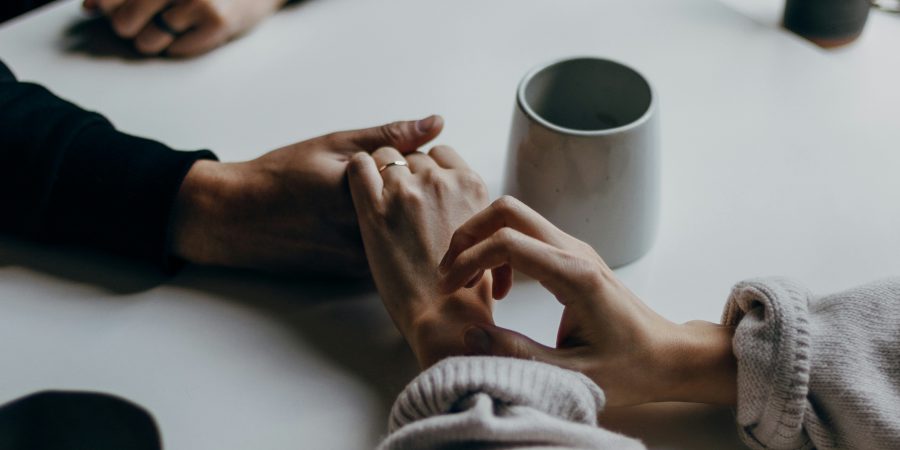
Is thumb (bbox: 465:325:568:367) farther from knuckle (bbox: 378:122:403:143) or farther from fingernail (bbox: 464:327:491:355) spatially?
knuckle (bbox: 378:122:403:143)

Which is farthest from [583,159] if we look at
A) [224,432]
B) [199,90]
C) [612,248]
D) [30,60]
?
[30,60]

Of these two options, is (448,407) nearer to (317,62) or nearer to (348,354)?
(348,354)

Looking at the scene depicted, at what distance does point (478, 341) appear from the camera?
520mm

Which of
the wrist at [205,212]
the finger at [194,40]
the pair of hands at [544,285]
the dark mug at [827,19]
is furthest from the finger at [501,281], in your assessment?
the dark mug at [827,19]

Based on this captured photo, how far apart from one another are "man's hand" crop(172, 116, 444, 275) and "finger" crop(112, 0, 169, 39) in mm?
248

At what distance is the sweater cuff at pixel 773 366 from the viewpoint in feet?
1.63

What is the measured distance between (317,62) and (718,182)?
0.41 meters

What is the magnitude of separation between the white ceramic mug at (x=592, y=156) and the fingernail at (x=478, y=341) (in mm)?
137

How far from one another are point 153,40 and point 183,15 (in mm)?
40

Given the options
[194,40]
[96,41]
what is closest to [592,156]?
[194,40]

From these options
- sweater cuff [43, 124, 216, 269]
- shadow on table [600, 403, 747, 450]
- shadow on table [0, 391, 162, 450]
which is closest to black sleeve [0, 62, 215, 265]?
sweater cuff [43, 124, 216, 269]

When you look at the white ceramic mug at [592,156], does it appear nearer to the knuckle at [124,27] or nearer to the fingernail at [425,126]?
the fingernail at [425,126]

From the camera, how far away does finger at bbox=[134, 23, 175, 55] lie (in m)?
0.86

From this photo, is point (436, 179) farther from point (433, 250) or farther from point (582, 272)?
point (582, 272)
